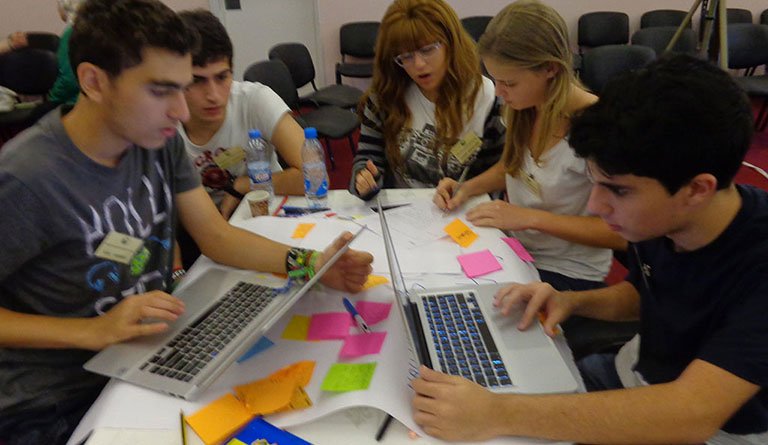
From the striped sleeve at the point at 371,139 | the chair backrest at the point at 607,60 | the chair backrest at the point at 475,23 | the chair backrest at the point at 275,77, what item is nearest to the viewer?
the striped sleeve at the point at 371,139

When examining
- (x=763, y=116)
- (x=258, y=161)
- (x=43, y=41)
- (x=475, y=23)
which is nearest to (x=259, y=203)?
(x=258, y=161)

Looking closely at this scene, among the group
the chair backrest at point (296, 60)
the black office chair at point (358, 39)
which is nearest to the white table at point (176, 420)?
the chair backrest at point (296, 60)

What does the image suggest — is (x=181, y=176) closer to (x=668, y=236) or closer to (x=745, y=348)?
(x=668, y=236)

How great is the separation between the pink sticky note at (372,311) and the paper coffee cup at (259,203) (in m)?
0.60

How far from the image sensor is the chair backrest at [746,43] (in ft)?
14.7

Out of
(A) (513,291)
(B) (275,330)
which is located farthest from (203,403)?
(A) (513,291)

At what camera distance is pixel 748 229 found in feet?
2.74

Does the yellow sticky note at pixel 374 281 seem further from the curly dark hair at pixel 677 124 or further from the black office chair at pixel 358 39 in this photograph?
the black office chair at pixel 358 39

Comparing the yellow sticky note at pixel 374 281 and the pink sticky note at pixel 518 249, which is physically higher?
the pink sticky note at pixel 518 249

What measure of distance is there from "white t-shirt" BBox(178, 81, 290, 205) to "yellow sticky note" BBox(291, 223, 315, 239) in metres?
0.59

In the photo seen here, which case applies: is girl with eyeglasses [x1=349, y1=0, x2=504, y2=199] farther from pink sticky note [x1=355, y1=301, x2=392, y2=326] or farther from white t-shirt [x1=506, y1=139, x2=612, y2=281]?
pink sticky note [x1=355, y1=301, x2=392, y2=326]

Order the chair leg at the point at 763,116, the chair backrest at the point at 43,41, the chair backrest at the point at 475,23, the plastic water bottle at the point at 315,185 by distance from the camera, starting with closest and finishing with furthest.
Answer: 1. the plastic water bottle at the point at 315,185
2. the chair leg at the point at 763,116
3. the chair backrest at the point at 43,41
4. the chair backrest at the point at 475,23

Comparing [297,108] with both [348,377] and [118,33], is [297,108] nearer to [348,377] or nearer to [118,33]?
[118,33]

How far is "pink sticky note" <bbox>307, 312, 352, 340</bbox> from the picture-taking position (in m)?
1.04
